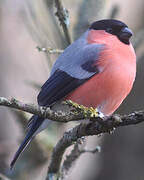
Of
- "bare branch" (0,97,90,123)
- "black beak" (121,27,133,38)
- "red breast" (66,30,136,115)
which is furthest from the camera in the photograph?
"black beak" (121,27,133,38)

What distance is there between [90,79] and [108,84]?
4.4 inches

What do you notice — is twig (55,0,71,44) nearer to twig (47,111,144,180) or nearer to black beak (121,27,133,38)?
black beak (121,27,133,38)

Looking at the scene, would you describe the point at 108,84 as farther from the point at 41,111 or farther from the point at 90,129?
the point at 41,111

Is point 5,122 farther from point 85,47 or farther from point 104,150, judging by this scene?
point 85,47

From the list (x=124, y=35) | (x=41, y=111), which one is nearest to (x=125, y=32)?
(x=124, y=35)

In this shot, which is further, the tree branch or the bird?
the bird

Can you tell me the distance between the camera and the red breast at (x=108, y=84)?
8.13 ft

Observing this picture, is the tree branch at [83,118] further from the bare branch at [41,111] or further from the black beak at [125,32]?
the black beak at [125,32]

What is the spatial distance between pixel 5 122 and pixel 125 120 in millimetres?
2305

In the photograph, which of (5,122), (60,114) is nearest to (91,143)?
(5,122)

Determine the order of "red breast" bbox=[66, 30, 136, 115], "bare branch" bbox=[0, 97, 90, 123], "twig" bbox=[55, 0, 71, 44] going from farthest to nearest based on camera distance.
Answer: "twig" bbox=[55, 0, 71, 44], "red breast" bbox=[66, 30, 136, 115], "bare branch" bbox=[0, 97, 90, 123]

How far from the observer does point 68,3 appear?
3.39 m

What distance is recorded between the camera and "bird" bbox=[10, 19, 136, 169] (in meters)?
2.48

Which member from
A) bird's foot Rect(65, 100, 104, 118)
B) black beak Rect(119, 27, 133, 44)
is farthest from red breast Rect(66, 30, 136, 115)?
bird's foot Rect(65, 100, 104, 118)
